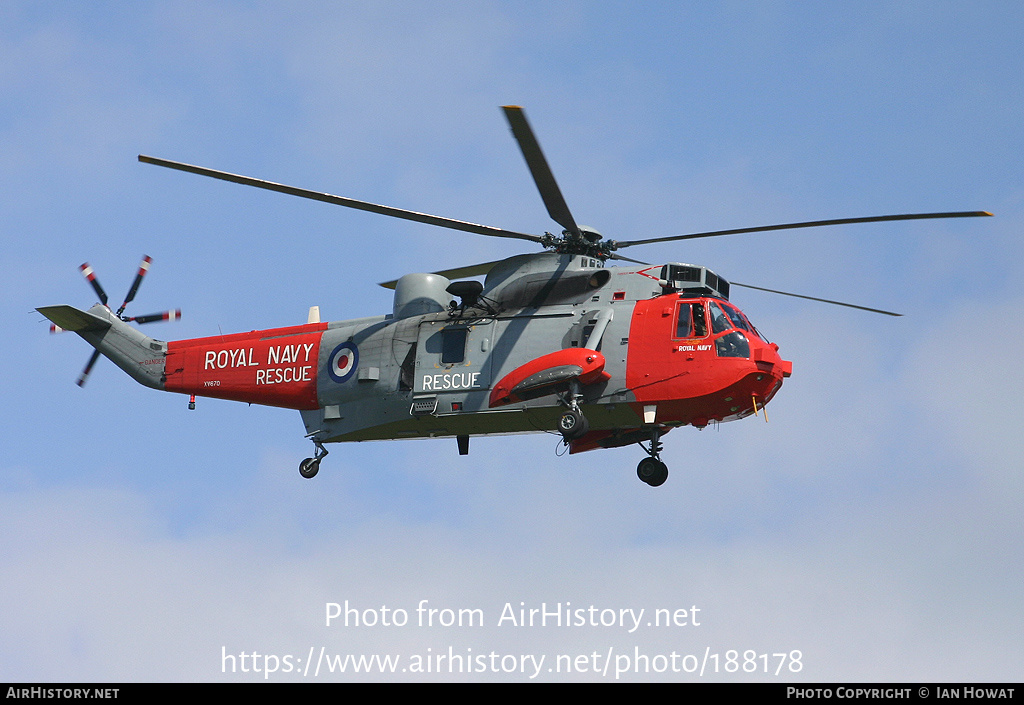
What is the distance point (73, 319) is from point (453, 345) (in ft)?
37.3

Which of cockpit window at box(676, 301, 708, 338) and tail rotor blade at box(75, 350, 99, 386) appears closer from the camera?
cockpit window at box(676, 301, 708, 338)

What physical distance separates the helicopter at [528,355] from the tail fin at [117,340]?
3.26 ft

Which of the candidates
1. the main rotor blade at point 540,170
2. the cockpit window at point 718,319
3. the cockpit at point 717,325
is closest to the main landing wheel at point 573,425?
the cockpit at point 717,325

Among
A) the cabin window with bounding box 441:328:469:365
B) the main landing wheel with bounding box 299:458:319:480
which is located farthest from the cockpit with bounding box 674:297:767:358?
the main landing wheel with bounding box 299:458:319:480

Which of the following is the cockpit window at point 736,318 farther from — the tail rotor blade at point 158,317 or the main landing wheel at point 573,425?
the tail rotor blade at point 158,317

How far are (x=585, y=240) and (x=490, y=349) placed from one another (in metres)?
3.30

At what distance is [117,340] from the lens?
114 ft

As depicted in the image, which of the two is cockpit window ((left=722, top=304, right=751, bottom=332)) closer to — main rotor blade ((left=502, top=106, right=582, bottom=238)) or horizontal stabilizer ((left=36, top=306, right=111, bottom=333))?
main rotor blade ((left=502, top=106, right=582, bottom=238))

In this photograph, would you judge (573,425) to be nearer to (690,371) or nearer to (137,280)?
(690,371)

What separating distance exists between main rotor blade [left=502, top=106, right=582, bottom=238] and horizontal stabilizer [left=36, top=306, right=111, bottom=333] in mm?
13362

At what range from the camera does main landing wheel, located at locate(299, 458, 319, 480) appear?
31953 mm
